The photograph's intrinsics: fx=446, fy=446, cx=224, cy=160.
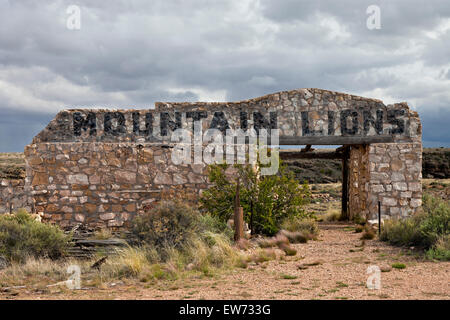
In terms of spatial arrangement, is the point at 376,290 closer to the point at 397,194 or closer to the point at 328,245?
the point at 328,245

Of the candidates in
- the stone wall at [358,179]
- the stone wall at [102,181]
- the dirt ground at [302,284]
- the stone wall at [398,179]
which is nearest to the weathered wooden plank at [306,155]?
the stone wall at [358,179]

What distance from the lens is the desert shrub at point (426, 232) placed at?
893 centimetres

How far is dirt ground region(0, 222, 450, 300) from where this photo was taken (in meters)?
6.29

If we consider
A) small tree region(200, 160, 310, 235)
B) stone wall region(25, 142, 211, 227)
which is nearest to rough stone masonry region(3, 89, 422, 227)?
stone wall region(25, 142, 211, 227)

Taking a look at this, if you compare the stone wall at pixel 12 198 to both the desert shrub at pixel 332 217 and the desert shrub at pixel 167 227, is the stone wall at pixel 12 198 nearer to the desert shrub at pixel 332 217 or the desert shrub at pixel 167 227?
the desert shrub at pixel 167 227

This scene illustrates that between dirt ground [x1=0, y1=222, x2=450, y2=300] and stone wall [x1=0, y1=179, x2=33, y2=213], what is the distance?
5.26 meters

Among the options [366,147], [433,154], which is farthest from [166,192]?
[433,154]

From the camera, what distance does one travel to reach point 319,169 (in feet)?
133

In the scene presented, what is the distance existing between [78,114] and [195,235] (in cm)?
586

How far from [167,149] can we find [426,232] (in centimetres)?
666

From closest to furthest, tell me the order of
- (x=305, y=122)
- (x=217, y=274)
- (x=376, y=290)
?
(x=376, y=290) < (x=217, y=274) < (x=305, y=122)

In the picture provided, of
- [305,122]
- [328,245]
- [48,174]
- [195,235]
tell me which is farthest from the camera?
[305,122]

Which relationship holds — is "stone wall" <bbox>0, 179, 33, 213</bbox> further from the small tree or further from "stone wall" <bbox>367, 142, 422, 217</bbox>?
"stone wall" <bbox>367, 142, 422, 217</bbox>

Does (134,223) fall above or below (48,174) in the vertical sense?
below
